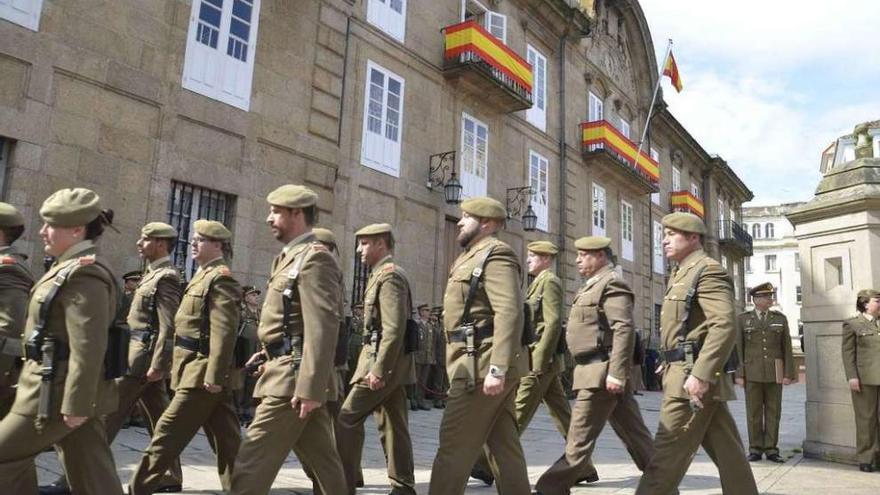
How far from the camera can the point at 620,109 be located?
2389 centimetres

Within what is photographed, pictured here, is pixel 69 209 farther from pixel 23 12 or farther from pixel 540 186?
pixel 540 186

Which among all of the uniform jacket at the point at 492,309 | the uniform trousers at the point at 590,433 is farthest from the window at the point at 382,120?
the uniform jacket at the point at 492,309

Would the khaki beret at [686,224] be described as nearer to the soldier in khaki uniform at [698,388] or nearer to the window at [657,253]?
the soldier in khaki uniform at [698,388]

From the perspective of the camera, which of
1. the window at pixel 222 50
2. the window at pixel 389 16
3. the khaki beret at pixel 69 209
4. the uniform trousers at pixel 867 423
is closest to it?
the khaki beret at pixel 69 209

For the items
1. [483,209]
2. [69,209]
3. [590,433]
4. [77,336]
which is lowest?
[590,433]

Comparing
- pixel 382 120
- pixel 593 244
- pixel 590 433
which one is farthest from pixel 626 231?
pixel 590 433

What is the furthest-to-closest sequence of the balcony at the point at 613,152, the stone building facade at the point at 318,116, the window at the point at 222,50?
the balcony at the point at 613,152 < the window at the point at 222,50 < the stone building facade at the point at 318,116

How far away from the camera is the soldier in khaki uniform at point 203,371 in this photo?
436cm

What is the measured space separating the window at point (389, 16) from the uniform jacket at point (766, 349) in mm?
9037

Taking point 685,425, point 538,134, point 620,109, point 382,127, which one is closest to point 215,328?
point 685,425

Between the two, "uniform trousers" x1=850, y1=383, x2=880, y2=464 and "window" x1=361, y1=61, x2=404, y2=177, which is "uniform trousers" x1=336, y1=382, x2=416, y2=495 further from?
"window" x1=361, y1=61, x2=404, y2=177

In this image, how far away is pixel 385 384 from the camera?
Result: 16.0 feet

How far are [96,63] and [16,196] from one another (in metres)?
2.03

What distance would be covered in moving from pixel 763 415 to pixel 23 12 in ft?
31.9
